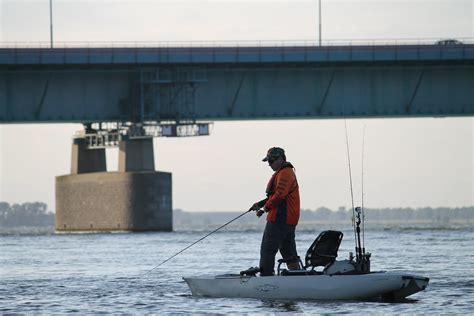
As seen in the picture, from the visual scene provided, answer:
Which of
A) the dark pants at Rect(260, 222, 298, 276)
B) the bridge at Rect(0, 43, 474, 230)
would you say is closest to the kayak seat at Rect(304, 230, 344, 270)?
the dark pants at Rect(260, 222, 298, 276)

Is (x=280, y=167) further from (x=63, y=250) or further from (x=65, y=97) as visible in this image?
(x=65, y=97)

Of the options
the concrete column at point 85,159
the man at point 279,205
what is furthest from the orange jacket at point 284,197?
the concrete column at point 85,159

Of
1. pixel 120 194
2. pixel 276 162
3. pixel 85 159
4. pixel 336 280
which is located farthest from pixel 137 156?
pixel 336 280

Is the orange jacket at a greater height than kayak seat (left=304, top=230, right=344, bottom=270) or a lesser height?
greater

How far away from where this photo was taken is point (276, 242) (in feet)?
79.8

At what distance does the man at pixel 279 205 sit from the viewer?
79.0 ft

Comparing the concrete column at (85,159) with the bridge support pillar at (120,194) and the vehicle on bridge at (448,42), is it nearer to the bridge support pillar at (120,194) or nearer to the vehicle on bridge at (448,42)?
the bridge support pillar at (120,194)

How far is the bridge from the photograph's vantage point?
243 feet

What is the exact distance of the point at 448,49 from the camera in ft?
244

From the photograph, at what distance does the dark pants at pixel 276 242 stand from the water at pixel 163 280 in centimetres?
79

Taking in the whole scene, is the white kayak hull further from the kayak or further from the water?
the water

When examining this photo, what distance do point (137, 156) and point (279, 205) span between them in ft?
209

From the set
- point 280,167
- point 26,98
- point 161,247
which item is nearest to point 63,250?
point 161,247

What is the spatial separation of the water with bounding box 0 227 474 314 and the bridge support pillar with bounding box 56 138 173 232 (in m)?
32.9
